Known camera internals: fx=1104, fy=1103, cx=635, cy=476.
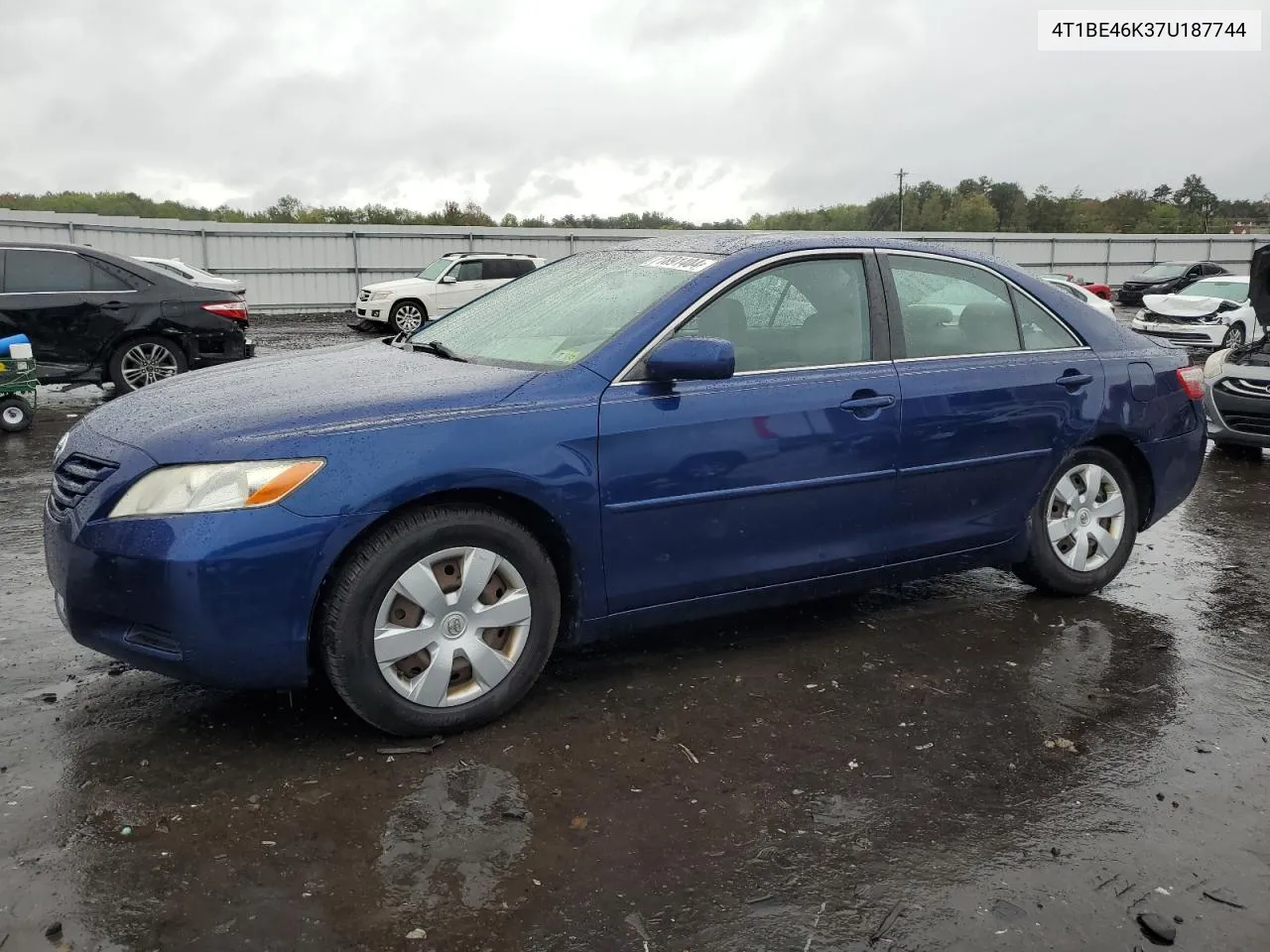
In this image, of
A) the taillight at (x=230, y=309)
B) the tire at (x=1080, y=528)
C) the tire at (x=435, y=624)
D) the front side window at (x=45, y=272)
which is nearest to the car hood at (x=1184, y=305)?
the taillight at (x=230, y=309)

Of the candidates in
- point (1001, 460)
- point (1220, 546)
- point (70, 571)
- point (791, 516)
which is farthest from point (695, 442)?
point (1220, 546)

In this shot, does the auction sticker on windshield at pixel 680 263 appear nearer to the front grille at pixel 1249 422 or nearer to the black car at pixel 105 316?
the front grille at pixel 1249 422

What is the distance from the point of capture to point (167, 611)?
3176 millimetres

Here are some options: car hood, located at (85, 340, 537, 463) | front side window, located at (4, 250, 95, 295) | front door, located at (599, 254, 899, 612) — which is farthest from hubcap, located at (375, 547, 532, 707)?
front side window, located at (4, 250, 95, 295)

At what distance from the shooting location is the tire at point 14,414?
9.53 meters

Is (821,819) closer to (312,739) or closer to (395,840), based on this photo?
(395,840)

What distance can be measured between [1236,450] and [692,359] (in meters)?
8.03

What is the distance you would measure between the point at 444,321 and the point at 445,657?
1.90 meters

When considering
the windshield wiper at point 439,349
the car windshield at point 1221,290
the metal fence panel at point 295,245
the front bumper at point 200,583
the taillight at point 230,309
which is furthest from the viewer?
the metal fence panel at point 295,245

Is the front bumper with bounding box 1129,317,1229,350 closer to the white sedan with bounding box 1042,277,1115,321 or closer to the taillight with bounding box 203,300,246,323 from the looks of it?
the white sedan with bounding box 1042,277,1115,321

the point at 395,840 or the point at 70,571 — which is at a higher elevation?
the point at 70,571

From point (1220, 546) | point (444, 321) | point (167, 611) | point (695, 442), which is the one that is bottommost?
point (1220, 546)

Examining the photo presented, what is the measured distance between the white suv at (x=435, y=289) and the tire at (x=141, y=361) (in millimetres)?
11203

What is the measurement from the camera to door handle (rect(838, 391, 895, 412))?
4.19m
